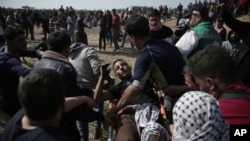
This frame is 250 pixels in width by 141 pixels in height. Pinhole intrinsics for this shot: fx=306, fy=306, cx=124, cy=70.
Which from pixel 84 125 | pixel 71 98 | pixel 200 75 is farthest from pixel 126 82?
pixel 200 75

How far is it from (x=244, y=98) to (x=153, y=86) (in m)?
1.57

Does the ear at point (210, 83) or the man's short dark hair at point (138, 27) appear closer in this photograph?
the ear at point (210, 83)

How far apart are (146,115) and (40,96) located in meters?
1.66

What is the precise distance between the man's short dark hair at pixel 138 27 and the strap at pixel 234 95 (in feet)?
4.32

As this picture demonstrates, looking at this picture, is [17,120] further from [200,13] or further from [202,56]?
[200,13]

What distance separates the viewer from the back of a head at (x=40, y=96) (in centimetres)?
168

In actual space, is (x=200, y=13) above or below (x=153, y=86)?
above

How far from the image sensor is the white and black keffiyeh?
2.91m

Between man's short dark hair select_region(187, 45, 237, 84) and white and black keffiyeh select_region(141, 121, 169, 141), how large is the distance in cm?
98

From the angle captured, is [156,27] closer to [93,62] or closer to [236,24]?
[236,24]

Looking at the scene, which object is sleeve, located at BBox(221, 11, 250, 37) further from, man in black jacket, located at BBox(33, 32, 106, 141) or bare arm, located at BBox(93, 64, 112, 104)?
man in black jacket, located at BBox(33, 32, 106, 141)

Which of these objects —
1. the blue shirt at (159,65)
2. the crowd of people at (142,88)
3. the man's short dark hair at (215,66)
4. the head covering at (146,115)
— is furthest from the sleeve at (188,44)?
the man's short dark hair at (215,66)

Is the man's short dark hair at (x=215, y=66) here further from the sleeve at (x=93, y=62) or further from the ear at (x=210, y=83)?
the sleeve at (x=93, y=62)

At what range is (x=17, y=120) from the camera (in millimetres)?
1876
